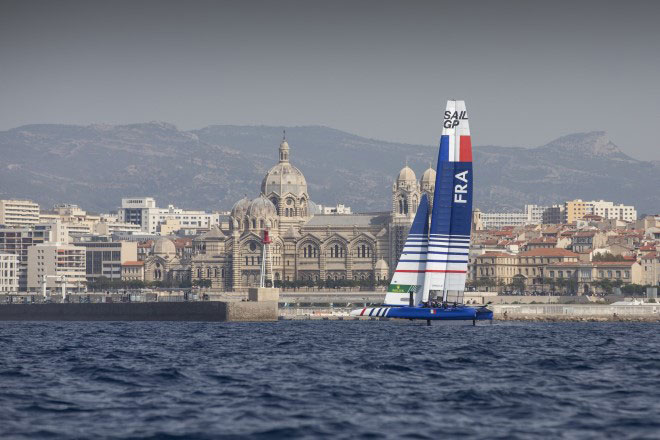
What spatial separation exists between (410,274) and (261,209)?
4296 inches

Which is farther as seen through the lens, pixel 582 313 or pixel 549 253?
pixel 549 253

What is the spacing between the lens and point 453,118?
84.5 meters

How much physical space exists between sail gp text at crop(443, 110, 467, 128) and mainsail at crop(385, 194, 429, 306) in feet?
24.1

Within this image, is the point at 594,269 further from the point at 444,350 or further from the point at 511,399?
the point at 511,399

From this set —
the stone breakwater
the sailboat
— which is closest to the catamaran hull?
the sailboat

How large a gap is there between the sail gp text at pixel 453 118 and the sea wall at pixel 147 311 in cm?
3373

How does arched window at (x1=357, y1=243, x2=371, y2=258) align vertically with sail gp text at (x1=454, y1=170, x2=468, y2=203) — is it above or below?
below

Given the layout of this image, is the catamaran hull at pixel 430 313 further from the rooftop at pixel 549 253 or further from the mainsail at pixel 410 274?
the rooftop at pixel 549 253

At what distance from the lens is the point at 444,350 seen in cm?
5975

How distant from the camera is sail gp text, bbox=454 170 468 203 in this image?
8419cm

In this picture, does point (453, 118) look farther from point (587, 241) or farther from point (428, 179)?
point (587, 241)

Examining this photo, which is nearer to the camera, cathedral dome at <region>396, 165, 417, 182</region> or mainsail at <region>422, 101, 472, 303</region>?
mainsail at <region>422, 101, 472, 303</region>

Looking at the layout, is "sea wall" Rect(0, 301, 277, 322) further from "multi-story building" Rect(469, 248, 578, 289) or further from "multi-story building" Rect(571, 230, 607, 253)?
"multi-story building" Rect(571, 230, 607, 253)

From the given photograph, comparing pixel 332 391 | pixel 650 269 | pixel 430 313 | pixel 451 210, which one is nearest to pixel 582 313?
pixel 451 210
